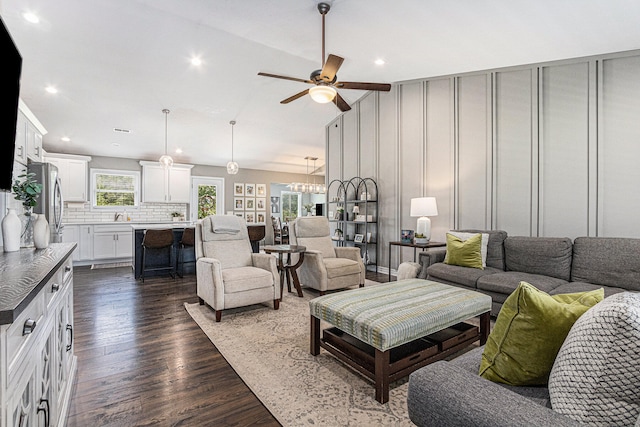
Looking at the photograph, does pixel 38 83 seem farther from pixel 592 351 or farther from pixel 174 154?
pixel 592 351

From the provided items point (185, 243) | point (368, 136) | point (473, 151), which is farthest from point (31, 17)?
point (473, 151)

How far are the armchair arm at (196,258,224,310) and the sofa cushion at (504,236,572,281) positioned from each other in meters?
3.17

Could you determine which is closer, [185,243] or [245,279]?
[245,279]

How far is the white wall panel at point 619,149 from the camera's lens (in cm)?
325

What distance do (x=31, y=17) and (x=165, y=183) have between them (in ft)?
15.5

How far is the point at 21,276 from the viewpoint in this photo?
1215 mm

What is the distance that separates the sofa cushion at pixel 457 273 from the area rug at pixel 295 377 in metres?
1.47

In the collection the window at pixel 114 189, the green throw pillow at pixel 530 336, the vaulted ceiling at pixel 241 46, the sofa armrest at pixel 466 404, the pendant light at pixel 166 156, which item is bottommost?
the sofa armrest at pixel 466 404

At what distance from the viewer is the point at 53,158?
6.50m

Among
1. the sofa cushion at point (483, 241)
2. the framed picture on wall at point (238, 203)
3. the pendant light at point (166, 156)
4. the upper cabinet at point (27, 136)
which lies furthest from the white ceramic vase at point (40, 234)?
the framed picture on wall at point (238, 203)

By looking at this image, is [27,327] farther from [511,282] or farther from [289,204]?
[289,204]

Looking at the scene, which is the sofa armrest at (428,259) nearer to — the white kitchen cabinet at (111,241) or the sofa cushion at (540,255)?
the sofa cushion at (540,255)

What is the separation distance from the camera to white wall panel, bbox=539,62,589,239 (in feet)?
11.6

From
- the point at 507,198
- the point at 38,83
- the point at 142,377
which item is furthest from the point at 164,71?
the point at 507,198
